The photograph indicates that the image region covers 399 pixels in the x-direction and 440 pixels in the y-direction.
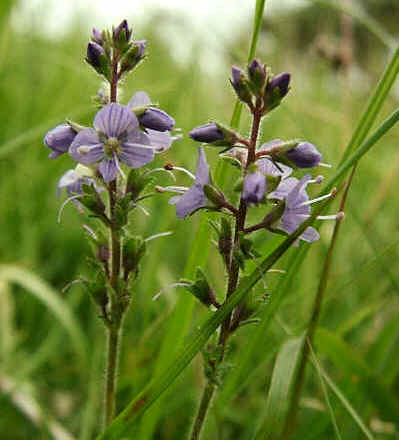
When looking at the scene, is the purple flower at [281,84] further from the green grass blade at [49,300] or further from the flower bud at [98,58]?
the green grass blade at [49,300]

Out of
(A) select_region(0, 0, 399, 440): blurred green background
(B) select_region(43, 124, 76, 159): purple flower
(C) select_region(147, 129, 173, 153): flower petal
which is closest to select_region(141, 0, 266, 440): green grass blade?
(A) select_region(0, 0, 399, 440): blurred green background

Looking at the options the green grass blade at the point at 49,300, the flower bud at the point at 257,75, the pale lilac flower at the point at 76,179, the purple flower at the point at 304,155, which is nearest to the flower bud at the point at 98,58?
the pale lilac flower at the point at 76,179

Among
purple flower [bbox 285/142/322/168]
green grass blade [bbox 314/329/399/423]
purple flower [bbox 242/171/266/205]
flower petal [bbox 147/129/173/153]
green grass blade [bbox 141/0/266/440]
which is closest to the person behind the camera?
purple flower [bbox 242/171/266/205]

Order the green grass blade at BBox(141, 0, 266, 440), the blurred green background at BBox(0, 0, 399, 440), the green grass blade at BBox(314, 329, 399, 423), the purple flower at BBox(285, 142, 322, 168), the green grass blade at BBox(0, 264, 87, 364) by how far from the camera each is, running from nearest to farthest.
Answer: the purple flower at BBox(285, 142, 322, 168) < the green grass blade at BBox(141, 0, 266, 440) < the green grass blade at BBox(314, 329, 399, 423) < the blurred green background at BBox(0, 0, 399, 440) < the green grass blade at BBox(0, 264, 87, 364)

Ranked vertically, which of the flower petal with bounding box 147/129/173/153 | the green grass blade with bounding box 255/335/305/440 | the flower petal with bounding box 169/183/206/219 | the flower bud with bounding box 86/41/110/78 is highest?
the flower bud with bounding box 86/41/110/78

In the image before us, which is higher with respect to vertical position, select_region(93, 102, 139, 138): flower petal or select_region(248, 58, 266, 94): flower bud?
select_region(248, 58, 266, 94): flower bud

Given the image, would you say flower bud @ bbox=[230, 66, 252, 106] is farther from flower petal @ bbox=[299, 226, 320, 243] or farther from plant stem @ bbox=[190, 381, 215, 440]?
plant stem @ bbox=[190, 381, 215, 440]

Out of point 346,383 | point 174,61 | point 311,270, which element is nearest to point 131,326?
point 311,270

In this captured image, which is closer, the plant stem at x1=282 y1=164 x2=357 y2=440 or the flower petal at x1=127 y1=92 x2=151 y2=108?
the flower petal at x1=127 y1=92 x2=151 y2=108

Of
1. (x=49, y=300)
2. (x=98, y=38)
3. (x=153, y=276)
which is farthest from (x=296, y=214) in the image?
(x=49, y=300)
